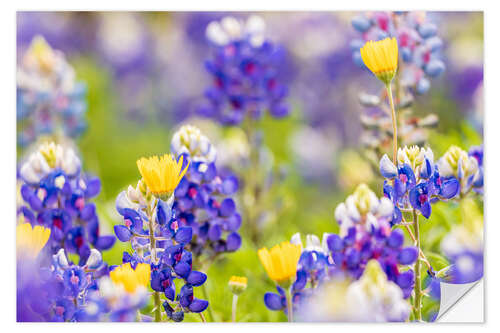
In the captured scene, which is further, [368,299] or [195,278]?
[195,278]

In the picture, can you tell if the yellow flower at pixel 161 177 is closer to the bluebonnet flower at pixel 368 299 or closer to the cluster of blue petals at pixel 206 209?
the cluster of blue petals at pixel 206 209

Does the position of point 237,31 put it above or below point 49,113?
above

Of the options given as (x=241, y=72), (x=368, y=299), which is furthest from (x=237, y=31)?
(x=368, y=299)

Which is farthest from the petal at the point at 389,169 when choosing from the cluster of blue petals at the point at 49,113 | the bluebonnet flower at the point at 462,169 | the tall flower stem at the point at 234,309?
the cluster of blue petals at the point at 49,113

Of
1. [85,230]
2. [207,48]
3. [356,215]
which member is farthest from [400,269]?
[207,48]

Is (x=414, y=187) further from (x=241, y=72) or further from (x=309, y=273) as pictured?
(x=241, y=72)

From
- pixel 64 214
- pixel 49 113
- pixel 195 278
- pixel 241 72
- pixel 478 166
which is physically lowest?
pixel 195 278
